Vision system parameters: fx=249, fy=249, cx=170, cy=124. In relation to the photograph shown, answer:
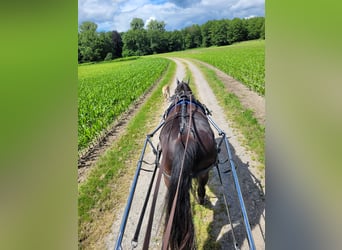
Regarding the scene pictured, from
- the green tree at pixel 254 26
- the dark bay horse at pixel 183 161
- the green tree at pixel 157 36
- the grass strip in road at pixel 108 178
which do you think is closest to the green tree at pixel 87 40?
the green tree at pixel 157 36

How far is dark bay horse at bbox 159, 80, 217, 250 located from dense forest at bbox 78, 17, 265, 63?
0.34 meters

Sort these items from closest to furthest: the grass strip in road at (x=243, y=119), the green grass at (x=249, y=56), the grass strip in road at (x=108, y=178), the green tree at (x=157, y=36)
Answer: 1. the green grass at (x=249, y=56)
2. the green tree at (x=157, y=36)
3. the grass strip in road at (x=108, y=178)
4. the grass strip in road at (x=243, y=119)

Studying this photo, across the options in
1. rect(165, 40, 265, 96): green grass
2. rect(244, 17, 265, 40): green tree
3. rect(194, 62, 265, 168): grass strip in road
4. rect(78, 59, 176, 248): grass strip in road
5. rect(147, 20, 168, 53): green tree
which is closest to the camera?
rect(244, 17, 265, 40): green tree

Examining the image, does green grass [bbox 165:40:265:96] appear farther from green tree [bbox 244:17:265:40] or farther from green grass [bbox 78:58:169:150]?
green grass [bbox 78:58:169:150]

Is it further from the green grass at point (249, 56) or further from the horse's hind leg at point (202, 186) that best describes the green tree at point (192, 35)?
the horse's hind leg at point (202, 186)

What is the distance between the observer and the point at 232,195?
4.31 feet

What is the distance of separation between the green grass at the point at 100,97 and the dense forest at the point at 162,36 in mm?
63

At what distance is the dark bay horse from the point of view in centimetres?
80

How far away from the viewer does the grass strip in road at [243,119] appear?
57.0 inches

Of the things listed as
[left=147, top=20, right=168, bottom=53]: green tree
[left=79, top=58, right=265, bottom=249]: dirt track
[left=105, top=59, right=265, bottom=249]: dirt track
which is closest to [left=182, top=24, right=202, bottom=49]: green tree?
[left=147, top=20, right=168, bottom=53]: green tree
